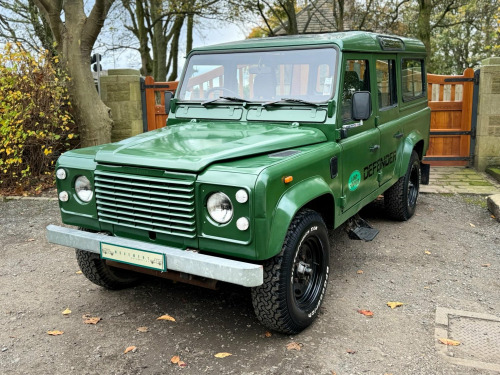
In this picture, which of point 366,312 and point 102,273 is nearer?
point 366,312

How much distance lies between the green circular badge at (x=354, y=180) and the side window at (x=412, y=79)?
5.68ft

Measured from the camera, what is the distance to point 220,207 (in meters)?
3.09

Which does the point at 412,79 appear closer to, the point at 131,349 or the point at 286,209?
the point at 286,209

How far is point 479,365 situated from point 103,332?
2.60m

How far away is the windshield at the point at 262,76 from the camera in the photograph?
4133 millimetres

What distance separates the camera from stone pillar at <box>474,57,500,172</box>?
29.2 ft

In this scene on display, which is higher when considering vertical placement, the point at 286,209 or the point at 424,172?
the point at 286,209

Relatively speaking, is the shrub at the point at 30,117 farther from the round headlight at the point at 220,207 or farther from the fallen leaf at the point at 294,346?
the fallen leaf at the point at 294,346

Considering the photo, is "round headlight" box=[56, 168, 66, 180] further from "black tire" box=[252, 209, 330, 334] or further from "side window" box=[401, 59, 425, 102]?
"side window" box=[401, 59, 425, 102]

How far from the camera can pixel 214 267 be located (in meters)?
2.97

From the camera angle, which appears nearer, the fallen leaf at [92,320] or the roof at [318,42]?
the fallen leaf at [92,320]

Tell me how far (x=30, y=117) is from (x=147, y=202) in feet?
18.2

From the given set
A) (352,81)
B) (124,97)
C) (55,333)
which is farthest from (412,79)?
(124,97)

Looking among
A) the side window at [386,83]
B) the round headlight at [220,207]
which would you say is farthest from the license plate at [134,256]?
the side window at [386,83]
